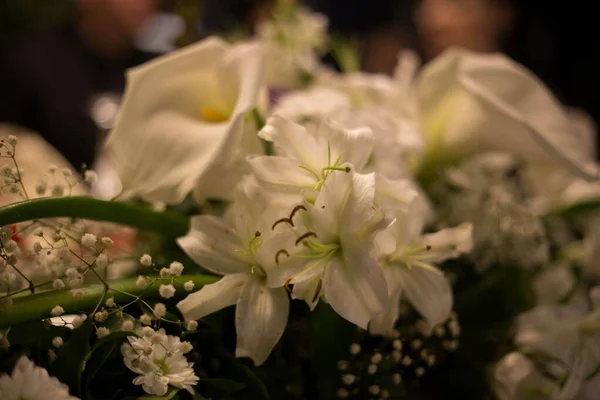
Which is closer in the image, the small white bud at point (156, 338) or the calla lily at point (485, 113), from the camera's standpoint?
the small white bud at point (156, 338)

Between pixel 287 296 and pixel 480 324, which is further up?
pixel 287 296

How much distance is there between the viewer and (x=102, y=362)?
0.85 feet

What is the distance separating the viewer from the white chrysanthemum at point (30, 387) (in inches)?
8.8

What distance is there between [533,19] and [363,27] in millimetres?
638

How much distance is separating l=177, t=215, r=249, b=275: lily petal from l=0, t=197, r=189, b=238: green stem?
0.05 m

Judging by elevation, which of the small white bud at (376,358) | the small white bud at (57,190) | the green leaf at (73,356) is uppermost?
the small white bud at (57,190)

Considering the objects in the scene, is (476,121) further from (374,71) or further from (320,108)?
(374,71)

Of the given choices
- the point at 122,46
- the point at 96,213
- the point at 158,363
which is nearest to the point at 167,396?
the point at 158,363

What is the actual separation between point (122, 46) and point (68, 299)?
1.52 metres

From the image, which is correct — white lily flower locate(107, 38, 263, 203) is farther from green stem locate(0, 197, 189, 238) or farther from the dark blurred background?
the dark blurred background

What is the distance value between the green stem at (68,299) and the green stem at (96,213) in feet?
0.14

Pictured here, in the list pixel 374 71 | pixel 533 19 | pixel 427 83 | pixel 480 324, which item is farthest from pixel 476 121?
pixel 533 19

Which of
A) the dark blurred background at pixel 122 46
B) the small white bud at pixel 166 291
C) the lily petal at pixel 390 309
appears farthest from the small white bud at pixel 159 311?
the dark blurred background at pixel 122 46

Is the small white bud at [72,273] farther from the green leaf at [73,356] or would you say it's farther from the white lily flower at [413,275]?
the white lily flower at [413,275]
